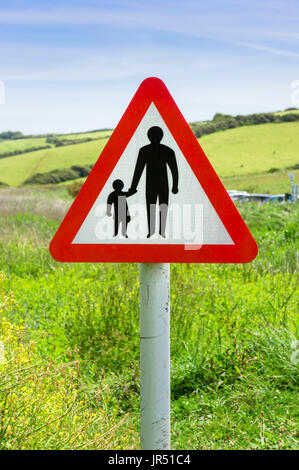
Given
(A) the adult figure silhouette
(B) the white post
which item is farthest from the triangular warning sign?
(B) the white post

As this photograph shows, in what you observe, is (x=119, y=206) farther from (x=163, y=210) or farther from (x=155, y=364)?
(x=155, y=364)

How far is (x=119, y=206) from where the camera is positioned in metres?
2.04

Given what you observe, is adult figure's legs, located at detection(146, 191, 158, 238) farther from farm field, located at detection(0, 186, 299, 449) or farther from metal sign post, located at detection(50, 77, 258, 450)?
farm field, located at detection(0, 186, 299, 449)

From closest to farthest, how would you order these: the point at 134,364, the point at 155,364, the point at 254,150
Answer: the point at 155,364, the point at 134,364, the point at 254,150

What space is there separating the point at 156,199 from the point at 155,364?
660 mm

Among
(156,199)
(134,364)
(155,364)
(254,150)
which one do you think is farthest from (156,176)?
(254,150)

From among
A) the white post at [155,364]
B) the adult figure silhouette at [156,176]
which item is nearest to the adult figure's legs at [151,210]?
the adult figure silhouette at [156,176]

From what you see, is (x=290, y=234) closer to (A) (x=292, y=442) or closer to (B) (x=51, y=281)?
(B) (x=51, y=281)

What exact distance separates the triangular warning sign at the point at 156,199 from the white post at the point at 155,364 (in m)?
0.15

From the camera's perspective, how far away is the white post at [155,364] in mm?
1988

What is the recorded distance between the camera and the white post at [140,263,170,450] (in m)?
1.99

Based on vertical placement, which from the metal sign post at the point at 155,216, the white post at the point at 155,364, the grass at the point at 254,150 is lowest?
the white post at the point at 155,364

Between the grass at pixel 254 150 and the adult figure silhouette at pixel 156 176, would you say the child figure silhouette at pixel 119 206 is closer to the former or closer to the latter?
the adult figure silhouette at pixel 156 176

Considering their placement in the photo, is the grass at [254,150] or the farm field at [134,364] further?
the grass at [254,150]
